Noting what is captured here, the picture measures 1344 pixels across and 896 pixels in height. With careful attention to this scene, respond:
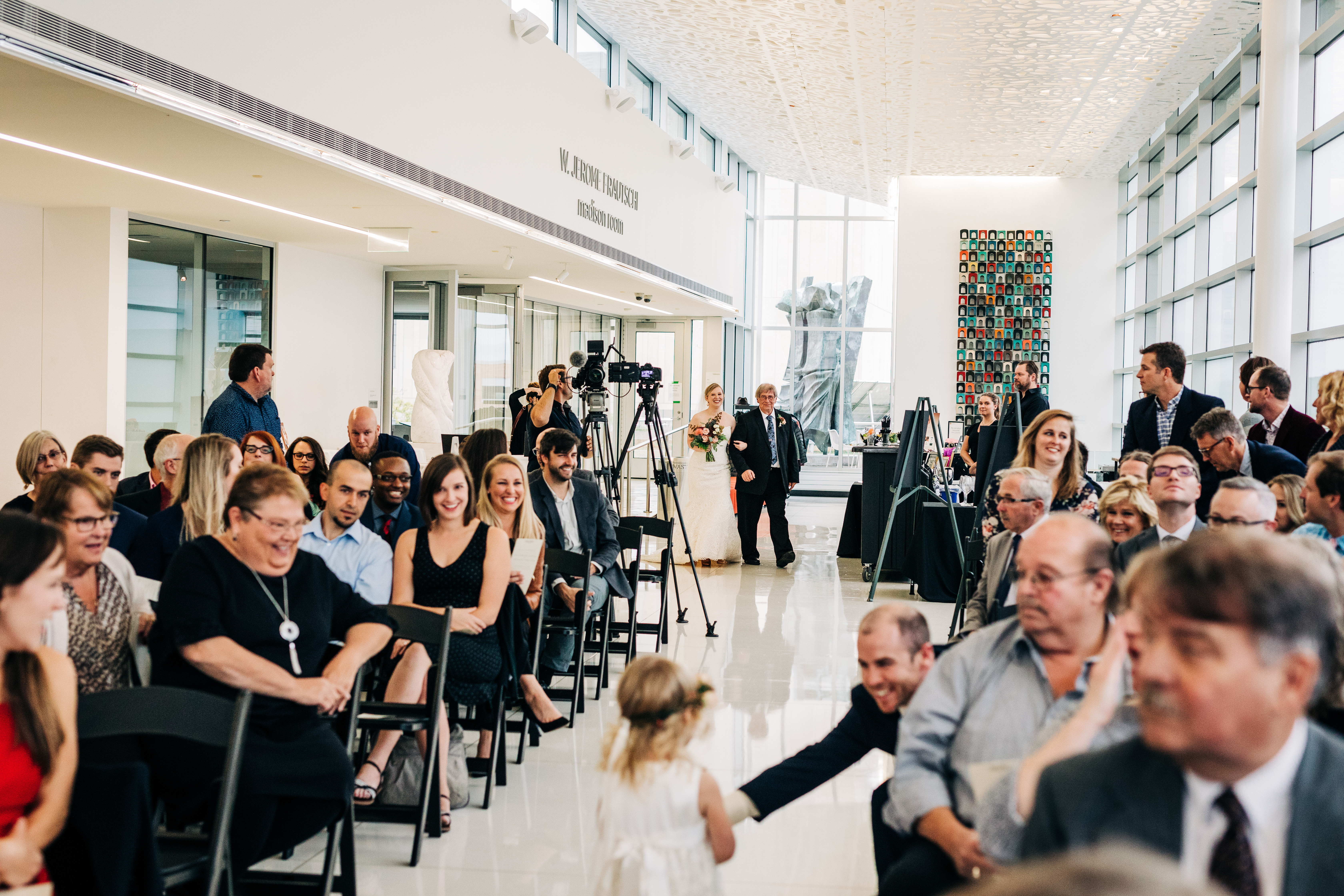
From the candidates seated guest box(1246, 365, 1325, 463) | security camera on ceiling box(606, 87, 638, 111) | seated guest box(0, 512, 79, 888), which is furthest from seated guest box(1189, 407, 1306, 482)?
security camera on ceiling box(606, 87, 638, 111)

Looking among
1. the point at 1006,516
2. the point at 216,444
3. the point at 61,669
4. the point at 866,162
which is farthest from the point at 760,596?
the point at 866,162

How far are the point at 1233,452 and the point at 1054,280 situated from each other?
1206cm

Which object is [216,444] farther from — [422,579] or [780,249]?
[780,249]

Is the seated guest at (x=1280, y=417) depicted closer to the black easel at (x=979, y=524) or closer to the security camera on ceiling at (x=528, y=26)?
the black easel at (x=979, y=524)

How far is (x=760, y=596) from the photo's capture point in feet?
29.8

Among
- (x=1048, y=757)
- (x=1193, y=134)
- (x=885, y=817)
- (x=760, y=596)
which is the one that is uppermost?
(x=1193, y=134)

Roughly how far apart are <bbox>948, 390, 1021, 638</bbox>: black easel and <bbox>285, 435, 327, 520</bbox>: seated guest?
364 cm

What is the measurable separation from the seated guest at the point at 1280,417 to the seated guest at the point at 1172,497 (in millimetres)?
1857

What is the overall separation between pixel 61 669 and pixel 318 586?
102 cm

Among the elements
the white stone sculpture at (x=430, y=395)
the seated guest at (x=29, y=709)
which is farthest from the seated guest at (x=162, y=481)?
the white stone sculpture at (x=430, y=395)

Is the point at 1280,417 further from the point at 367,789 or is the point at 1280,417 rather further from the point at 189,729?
the point at 189,729

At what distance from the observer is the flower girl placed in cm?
235

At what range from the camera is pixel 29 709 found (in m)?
2.05

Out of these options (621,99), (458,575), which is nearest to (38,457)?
(458,575)
